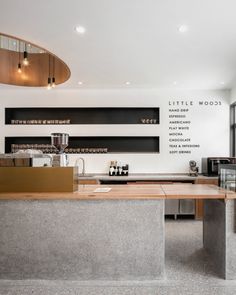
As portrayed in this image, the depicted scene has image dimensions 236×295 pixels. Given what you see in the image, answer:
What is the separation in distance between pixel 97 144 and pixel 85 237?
3203 millimetres

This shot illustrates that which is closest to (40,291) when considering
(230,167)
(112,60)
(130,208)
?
(130,208)

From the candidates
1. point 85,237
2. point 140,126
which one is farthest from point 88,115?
point 85,237

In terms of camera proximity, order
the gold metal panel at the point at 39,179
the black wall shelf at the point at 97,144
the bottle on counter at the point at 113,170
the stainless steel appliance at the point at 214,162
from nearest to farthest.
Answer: the gold metal panel at the point at 39,179
the stainless steel appliance at the point at 214,162
the bottle on counter at the point at 113,170
the black wall shelf at the point at 97,144

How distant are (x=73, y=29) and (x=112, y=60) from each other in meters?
1.01

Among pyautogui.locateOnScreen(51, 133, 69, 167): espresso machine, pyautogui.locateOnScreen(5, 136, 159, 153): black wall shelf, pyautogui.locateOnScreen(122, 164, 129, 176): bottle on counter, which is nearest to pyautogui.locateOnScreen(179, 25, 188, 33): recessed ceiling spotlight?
pyautogui.locateOnScreen(51, 133, 69, 167): espresso machine

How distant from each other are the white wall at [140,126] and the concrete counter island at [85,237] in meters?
2.86

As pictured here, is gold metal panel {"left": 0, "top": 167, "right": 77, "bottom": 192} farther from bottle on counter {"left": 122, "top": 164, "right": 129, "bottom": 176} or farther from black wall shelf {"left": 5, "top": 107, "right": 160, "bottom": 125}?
black wall shelf {"left": 5, "top": 107, "right": 160, "bottom": 125}

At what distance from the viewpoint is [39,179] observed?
8.27 ft

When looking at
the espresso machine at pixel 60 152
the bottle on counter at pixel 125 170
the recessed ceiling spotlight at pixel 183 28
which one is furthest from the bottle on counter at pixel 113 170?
the recessed ceiling spotlight at pixel 183 28

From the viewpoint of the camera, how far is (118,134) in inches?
209

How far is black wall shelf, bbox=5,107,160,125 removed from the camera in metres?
5.48

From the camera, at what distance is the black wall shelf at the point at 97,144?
17.7 feet

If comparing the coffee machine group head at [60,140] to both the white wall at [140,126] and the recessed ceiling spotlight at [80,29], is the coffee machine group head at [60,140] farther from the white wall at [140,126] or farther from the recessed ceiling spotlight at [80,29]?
the white wall at [140,126]

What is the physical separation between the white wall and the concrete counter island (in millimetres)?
2864
